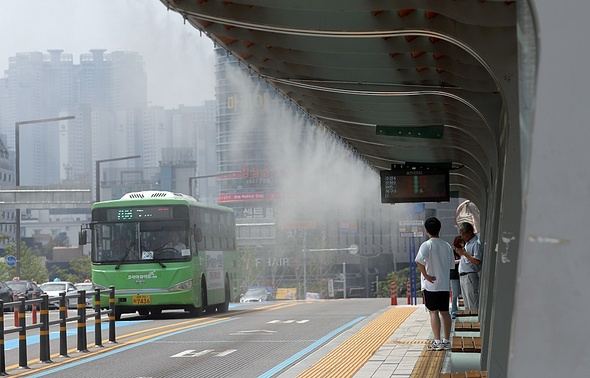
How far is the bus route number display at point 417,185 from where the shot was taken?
2111 centimetres

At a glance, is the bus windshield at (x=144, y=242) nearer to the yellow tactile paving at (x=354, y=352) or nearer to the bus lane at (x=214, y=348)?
the bus lane at (x=214, y=348)

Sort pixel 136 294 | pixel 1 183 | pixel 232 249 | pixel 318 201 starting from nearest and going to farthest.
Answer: pixel 136 294
pixel 232 249
pixel 318 201
pixel 1 183

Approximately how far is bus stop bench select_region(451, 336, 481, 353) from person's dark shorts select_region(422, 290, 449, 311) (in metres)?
2.38

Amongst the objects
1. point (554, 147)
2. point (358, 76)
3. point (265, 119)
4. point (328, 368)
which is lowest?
point (328, 368)

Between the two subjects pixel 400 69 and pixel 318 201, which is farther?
pixel 318 201

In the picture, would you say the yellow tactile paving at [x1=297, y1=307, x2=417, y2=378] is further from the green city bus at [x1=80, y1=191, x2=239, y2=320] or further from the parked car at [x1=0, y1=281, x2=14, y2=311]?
the parked car at [x1=0, y1=281, x2=14, y2=311]

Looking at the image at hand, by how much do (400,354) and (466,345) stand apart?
15.8ft

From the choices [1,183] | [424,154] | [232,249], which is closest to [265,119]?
[1,183]

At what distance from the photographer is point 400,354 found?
16.4 metres

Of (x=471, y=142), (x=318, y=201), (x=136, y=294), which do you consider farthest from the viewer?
(x=318, y=201)

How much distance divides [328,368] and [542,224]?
10.9 metres

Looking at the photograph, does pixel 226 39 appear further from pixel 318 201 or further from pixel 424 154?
pixel 318 201

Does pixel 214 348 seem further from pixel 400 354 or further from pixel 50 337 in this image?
pixel 50 337

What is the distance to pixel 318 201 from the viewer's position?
139000 mm
